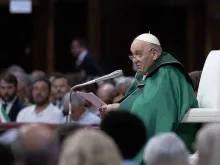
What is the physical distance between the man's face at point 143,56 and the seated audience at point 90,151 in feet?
12.1

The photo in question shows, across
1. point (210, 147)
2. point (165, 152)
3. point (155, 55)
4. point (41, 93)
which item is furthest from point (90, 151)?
point (41, 93)

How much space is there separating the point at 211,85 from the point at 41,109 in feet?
12.0

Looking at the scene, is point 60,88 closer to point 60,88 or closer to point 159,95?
point 60,88

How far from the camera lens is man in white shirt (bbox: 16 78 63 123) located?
39.0 feet

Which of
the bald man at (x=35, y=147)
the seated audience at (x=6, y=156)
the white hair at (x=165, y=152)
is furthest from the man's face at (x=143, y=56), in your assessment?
the seated audience at (x=6, y=156)

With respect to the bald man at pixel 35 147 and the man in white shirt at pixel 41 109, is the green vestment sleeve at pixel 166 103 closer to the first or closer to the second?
the man in white shirt at pixel 41 109

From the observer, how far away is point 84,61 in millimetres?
17797

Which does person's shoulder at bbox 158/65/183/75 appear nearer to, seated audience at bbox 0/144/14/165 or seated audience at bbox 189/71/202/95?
seated audience at bbox 189/71/202/95

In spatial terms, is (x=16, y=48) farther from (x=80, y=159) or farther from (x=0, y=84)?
(x=80, y=159)

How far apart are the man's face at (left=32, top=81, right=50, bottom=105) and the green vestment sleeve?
141 inches

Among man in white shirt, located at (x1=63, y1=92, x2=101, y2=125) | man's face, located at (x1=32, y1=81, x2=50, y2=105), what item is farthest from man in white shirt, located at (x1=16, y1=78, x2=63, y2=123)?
man in white shirt, located at (x1=63, y1=92, x2=101, y2=125)

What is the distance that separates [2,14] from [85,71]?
349cm

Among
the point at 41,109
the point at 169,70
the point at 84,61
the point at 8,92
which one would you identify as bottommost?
the point at 84,61

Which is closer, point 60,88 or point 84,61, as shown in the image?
point 60,88
